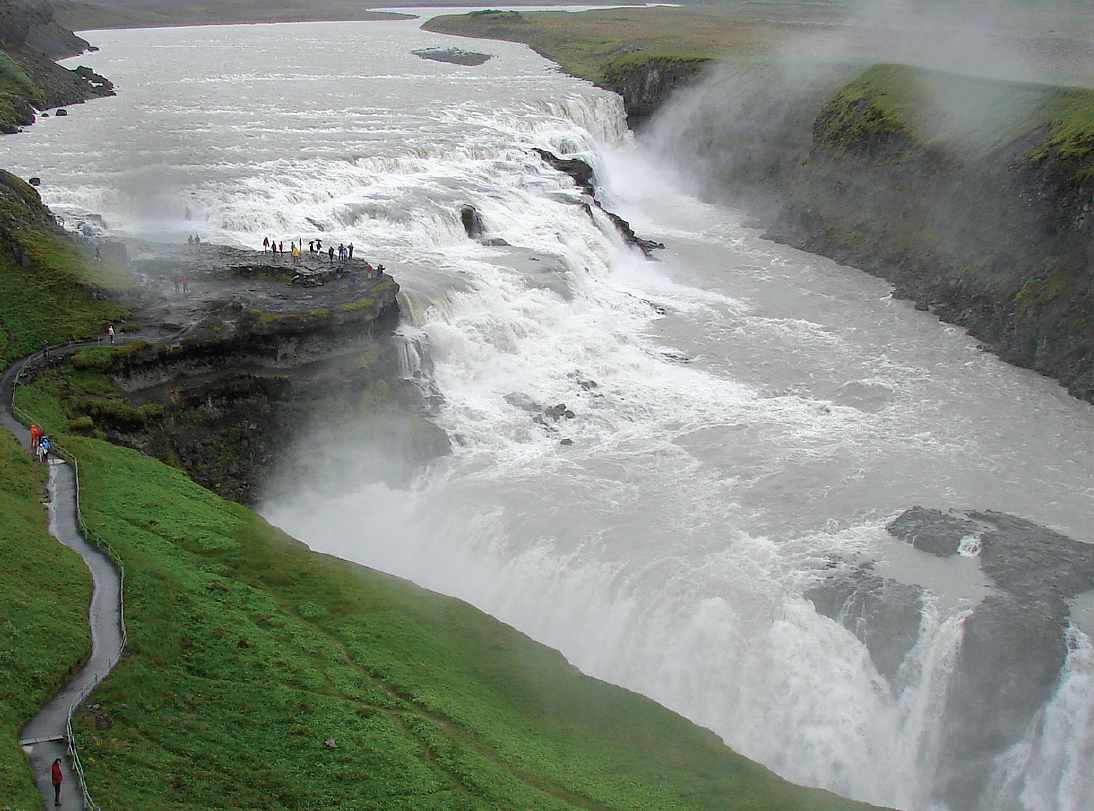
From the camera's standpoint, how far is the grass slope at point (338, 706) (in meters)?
15.4

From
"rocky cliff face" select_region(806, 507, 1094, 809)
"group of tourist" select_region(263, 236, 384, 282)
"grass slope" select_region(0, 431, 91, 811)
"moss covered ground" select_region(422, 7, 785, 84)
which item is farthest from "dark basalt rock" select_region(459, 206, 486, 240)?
"moss covered ground" select_region(422, 7, 785, 84)

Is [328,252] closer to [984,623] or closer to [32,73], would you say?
[984,623]

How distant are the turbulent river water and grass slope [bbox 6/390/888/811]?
3880mm

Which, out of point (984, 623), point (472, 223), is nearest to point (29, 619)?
point (984, 623)

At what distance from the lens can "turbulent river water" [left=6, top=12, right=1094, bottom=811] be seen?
23.0 metres

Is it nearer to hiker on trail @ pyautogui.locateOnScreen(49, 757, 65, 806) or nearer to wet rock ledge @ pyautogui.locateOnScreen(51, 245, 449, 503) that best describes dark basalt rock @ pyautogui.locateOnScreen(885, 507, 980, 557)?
wet rock ledge @ pyautogui.locateOnScreen(51, 245, 449, 503)

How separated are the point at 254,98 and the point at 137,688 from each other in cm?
6712

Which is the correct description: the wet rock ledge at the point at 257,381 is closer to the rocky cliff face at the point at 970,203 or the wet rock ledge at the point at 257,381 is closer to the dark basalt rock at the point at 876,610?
the dark basalt rock at the point at 876,610

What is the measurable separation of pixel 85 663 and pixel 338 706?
4589 millimetres

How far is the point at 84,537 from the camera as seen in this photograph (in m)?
21.0

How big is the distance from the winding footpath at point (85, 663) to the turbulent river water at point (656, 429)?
318 inches

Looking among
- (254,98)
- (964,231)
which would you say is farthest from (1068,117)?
(254,98)

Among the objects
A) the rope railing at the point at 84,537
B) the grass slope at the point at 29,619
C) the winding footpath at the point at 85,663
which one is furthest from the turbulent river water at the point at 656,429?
the grass slope at the point at 29,619

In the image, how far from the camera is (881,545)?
27.2 metres
